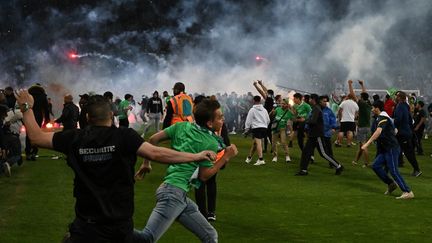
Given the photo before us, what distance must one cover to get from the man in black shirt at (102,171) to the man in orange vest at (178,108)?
8.07m

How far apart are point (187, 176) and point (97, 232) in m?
1.57

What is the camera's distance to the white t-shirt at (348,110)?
Result: 2336 centimetres

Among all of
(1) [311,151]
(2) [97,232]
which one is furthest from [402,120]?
(2) [97,232]

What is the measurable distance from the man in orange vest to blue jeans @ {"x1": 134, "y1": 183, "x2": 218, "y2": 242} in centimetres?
689

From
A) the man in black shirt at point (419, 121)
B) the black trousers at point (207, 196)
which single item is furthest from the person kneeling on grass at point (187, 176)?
the man in black shirt at point (419, 121)

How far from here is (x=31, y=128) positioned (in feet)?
17.3

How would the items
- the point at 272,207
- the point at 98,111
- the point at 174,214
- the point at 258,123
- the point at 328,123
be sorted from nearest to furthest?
the point at 98,111 → the point at 174,214 → the point at 272,207 → the point at 328,123 → the point at 258,123

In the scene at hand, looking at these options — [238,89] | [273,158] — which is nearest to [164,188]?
[273,158]

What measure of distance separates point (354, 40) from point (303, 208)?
193ft

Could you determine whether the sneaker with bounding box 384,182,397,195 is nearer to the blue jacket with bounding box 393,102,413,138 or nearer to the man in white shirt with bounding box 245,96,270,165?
the blue jacket with bounding box 393,102,413,138

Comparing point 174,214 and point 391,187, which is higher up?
point 174,214

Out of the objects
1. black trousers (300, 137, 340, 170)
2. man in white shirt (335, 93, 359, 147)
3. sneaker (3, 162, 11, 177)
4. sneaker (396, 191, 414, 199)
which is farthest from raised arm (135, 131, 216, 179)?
man in white shirt (335, 93, 359, 147)

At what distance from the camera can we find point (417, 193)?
13430 mm

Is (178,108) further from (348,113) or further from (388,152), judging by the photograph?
(348,113)
